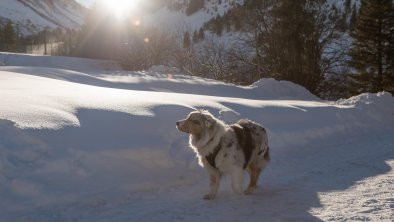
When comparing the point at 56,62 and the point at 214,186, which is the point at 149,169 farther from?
the point at 56,62

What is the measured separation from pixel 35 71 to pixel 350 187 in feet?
46.4

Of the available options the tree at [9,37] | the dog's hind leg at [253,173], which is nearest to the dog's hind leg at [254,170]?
the dog's hind leg at [253,173]

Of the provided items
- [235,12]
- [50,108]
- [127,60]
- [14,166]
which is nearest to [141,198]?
[14,166]

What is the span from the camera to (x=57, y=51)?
49406 millimetres

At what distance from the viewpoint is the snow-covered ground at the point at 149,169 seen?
5.88m

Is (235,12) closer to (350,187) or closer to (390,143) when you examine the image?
(390,143)

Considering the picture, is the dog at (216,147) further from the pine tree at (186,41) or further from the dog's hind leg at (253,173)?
the pine tree at (186,41)

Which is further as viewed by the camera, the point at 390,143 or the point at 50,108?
the point at 390,143

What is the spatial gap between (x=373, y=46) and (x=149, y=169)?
3139 centimetres

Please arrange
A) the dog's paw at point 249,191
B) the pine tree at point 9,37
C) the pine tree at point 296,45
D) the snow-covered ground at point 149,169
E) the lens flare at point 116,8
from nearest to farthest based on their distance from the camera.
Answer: the snow-covered ground at point 149,169 → the dog's paw at point 249,191 → the pine tree at point 296,45 → the lens flare at point 116,8 → the pine tree at point 9,37

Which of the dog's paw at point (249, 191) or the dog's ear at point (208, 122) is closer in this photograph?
the dog's ear at point (208, 122)

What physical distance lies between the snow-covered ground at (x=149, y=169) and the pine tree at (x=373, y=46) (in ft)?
79.5

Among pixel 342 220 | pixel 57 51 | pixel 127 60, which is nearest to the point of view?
pixel 342 220

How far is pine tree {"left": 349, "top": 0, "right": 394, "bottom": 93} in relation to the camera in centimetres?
3388
